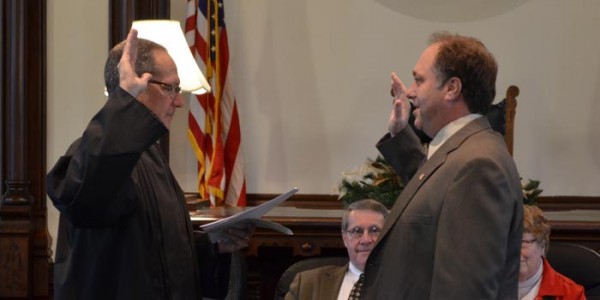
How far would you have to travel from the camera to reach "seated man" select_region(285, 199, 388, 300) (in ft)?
12.0

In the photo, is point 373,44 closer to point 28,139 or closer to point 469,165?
point 28,139

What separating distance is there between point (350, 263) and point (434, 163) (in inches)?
56.6

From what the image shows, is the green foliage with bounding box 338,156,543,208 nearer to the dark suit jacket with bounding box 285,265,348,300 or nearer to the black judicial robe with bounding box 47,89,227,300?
the dark suit jacket with bounding box 285,265,348,300

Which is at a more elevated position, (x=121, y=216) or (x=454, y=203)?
(x=454, y=203)

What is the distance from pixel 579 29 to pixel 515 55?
0.42 meters

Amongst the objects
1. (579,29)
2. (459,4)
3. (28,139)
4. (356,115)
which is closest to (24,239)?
(28,139)

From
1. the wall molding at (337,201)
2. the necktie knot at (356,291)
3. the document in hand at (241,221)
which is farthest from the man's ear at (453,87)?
the wall molding at (337,201)

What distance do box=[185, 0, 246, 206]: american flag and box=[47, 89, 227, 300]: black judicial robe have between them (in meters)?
3.15

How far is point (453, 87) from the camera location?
2.39 meters

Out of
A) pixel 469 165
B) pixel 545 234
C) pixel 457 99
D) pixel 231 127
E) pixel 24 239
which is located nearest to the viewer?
pixel 469 165

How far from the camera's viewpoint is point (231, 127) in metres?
5.97

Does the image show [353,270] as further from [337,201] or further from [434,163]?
[337,201]

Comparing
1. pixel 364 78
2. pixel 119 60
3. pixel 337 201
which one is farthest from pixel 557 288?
pixel 364 78

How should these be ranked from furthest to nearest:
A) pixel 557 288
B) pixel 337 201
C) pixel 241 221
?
1. pixel 337 201
2. pixel 557 288
3. pixel 241 221
